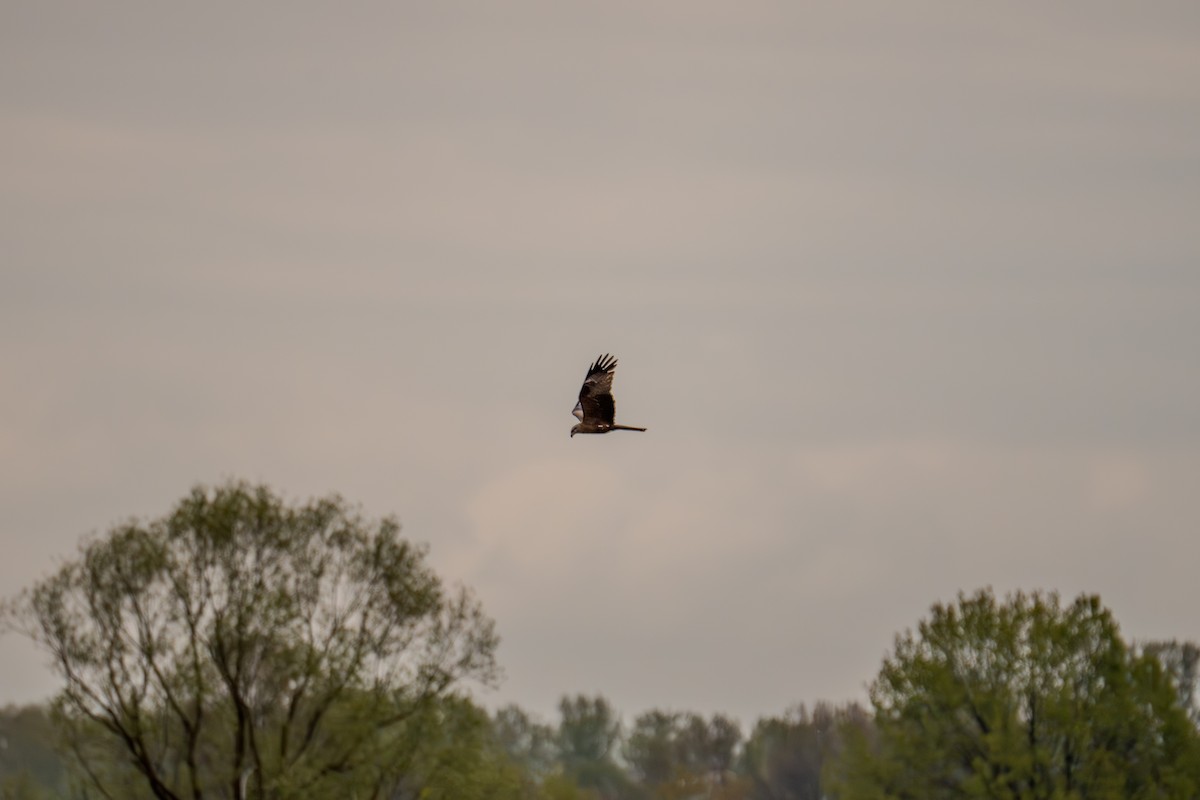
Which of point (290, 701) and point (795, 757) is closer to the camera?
point (290, 701)

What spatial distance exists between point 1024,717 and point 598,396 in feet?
134

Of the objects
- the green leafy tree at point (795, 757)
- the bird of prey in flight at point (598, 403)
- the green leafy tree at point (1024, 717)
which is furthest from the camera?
the green leafy tree at point (795, 757)

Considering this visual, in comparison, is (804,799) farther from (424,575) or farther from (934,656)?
(424,575)

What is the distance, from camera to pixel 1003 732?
84062mm

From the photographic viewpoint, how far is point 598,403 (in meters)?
52.1

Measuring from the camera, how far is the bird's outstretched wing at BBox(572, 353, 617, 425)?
52.0 meters

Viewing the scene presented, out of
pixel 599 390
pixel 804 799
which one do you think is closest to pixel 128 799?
pixel 599 390

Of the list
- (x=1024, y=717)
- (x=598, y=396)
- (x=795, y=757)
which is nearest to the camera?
(x=598, y=396)

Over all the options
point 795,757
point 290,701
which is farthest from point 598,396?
point 795,757

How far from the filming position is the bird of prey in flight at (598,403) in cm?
5197

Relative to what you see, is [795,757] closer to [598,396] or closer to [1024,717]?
[1024,717]

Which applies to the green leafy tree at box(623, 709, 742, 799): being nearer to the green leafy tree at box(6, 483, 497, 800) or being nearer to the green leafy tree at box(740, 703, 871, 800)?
the green leafy tree at box(740, 703, 871, 800)

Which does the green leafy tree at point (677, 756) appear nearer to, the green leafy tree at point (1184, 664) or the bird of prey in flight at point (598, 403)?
the green leafy tree at point (1184, 664)

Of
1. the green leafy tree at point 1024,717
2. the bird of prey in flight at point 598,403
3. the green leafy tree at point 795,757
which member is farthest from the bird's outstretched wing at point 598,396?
the green leafy tree at point 795,757
